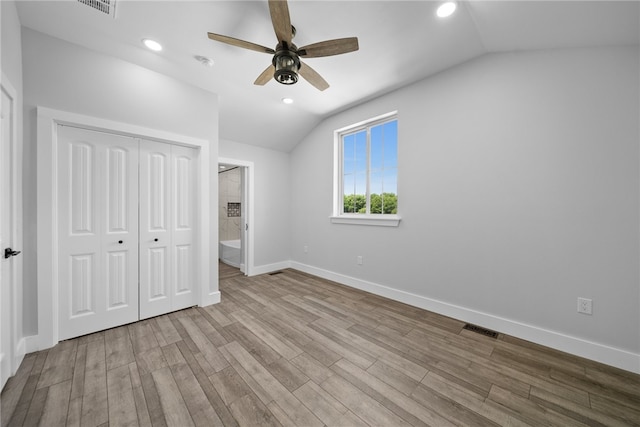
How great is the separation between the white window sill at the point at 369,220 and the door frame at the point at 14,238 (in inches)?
132

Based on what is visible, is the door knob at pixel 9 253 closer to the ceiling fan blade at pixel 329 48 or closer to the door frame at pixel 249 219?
the ceiling fan blade at pixel 329 48

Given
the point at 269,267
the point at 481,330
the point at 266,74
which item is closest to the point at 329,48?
the point at 266,74

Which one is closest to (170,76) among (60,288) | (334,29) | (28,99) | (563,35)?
(28,99)

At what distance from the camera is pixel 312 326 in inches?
95.8

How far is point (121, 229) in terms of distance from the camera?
244 centimetres

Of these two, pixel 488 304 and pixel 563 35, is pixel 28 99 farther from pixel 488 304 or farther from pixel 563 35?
pixel 488 304

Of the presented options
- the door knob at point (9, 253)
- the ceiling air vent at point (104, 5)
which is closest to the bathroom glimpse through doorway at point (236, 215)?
the ceiling air vent at point (104, 5)

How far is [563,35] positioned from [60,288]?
4.84 m

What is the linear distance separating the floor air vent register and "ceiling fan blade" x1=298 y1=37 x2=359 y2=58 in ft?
9.23

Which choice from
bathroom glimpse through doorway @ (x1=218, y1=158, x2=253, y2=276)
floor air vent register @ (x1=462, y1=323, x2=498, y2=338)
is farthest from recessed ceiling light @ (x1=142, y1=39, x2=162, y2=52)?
floor air vent register @ (x1=462, y1=323, x2=498, y2=338)

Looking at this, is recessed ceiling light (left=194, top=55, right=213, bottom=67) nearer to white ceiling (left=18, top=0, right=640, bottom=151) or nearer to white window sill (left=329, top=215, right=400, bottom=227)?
white ceiling (left=18, top=0, right=640, bottom=151)

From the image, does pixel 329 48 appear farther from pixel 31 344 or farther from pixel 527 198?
pixel 31 344

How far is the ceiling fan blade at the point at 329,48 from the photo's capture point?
1742 mm

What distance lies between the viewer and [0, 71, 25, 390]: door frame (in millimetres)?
1689
